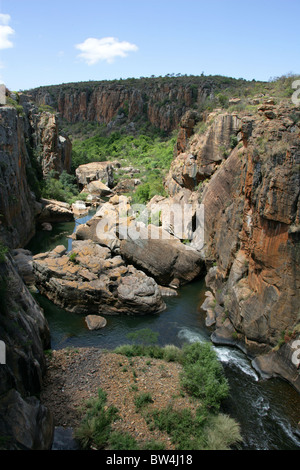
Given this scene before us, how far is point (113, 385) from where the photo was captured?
44.5ft

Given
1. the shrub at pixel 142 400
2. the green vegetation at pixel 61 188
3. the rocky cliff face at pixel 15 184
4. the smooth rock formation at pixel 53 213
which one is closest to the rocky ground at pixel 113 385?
the shrub at pixel 142 400

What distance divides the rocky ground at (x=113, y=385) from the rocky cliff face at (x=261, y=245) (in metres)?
4.28

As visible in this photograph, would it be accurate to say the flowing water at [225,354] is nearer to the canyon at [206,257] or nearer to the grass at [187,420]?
the canyon at [206,257]

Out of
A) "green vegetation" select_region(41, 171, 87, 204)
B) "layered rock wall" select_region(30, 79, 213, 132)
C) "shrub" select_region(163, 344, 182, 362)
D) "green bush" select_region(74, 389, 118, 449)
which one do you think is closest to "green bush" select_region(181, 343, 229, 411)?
"shrub" select_region(163, 344, 182, 362)

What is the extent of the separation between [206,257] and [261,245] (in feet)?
30.4

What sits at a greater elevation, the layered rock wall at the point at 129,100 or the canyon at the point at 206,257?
the layered rock wall at the point at 129,100

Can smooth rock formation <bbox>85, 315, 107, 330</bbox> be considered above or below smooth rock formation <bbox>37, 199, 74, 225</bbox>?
below

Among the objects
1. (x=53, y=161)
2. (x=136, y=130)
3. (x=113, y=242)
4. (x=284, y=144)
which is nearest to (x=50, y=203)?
(x=53, y=161)

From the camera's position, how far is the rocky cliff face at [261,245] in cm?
1514

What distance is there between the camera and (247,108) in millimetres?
27938

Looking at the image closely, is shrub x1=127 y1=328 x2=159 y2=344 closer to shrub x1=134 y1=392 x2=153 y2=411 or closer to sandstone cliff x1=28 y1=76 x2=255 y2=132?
shrub x1=134 y1=392 x2=153 y2=411

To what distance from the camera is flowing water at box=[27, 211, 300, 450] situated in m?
12.5

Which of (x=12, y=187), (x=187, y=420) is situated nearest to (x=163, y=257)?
(x=12, y=187)

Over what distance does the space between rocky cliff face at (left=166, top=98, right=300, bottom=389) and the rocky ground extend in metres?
4.28
